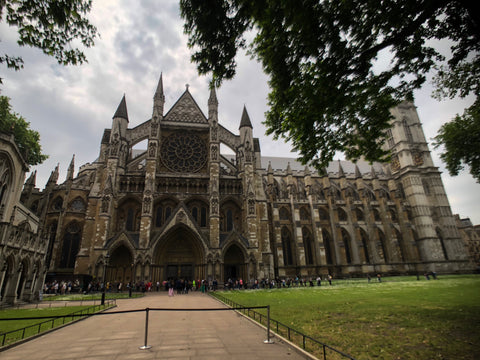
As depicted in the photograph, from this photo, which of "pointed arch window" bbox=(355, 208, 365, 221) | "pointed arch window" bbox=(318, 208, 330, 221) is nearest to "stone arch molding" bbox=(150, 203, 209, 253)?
"pointed arch window" bbox=(318, 208, 330, 221)

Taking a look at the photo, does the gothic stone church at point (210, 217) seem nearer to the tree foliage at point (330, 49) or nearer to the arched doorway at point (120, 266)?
the arched doorway at point (120, 266)

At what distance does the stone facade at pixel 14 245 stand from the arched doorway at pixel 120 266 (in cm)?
627

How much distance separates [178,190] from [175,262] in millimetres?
7566

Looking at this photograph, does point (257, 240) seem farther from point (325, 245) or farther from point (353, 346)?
point (353, 346)

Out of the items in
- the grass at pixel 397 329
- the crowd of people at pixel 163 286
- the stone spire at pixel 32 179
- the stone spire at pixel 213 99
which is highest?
the stone spire at pixel 213 99

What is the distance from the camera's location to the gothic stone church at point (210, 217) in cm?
2498

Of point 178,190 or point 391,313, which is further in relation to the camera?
point 178,190

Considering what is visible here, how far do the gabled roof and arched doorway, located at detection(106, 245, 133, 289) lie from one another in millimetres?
15822

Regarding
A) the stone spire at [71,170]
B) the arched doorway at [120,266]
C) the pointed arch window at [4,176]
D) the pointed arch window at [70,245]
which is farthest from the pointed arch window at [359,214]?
the pointed arch window at [4,176]

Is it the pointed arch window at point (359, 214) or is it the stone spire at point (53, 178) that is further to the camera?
the pointed arch window at point (359, 214)

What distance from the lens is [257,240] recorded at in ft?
87.6

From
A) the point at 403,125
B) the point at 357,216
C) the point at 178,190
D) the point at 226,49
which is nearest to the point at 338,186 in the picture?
the point at 357,216

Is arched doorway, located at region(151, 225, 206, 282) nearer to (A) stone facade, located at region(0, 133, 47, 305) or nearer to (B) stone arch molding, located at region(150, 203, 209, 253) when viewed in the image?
(B) stone arch molding, located at region(150, 203, 209, 253)

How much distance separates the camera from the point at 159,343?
19.6 feet
